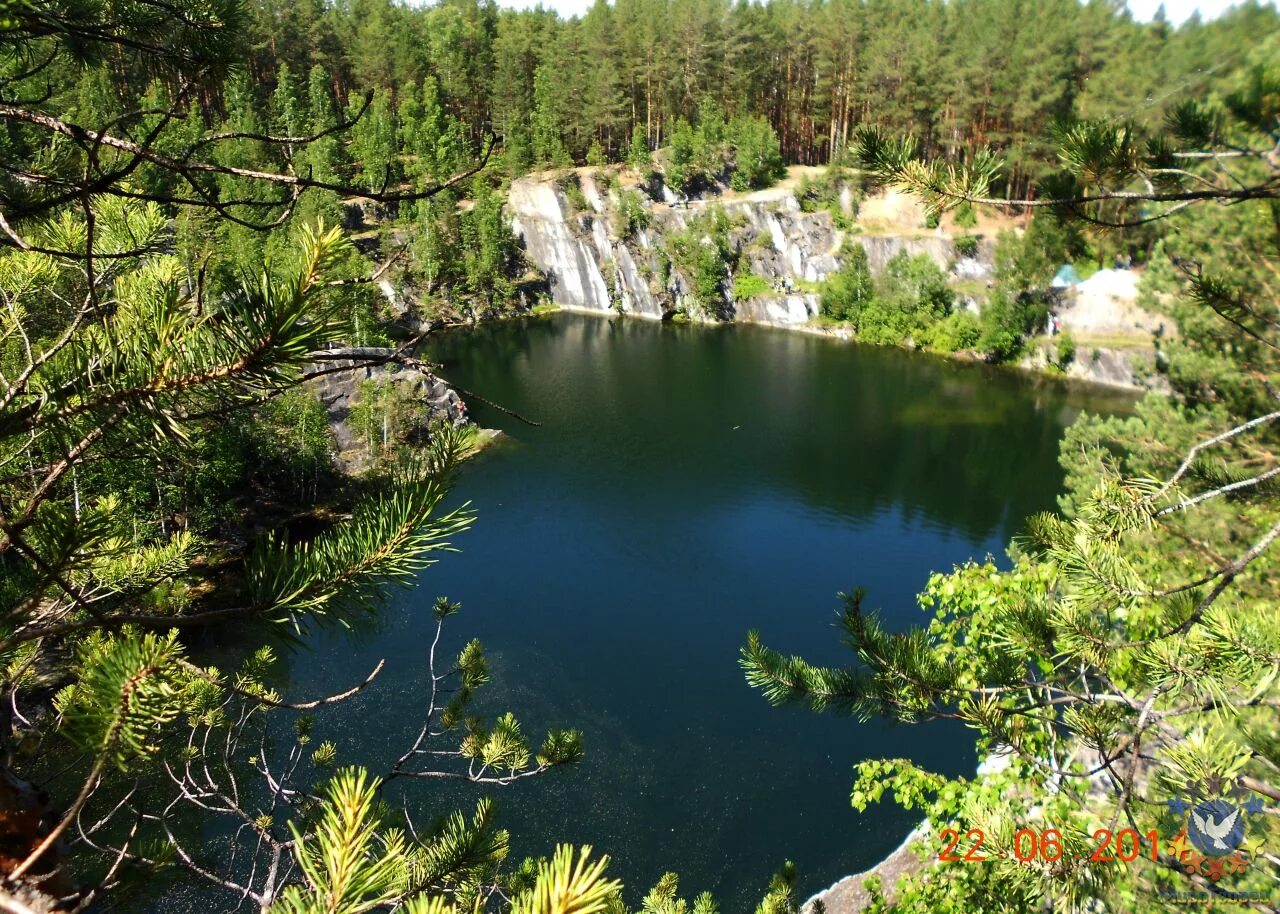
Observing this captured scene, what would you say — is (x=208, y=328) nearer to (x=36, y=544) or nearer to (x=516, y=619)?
(x=36, y=544)

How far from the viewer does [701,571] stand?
17.4 m

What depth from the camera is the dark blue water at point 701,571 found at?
425 inches

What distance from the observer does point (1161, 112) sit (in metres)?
2.63

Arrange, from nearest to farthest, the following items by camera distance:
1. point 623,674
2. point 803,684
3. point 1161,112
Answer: point 1161,112 → point 803,684 → point 623,674

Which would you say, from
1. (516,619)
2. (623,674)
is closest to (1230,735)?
(623,674)

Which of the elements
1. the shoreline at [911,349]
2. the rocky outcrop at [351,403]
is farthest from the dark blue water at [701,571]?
the rocky outcrop at [351,403]

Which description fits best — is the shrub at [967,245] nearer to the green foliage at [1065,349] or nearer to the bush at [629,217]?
the green foliage at [1065,349]

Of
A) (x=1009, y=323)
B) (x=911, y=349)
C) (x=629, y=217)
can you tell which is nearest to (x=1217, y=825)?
(x=1009, y=323)

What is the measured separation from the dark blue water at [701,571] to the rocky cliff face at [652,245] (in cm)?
763

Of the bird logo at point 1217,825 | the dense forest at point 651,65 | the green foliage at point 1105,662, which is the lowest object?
the bird logo at point 1217,825

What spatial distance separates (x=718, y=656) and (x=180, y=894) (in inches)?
342

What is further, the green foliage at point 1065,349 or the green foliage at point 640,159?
the green foliage at point 640,159

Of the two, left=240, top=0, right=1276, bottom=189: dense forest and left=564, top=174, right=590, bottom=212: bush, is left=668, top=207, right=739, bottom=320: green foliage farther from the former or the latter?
left=240, top=0, right=1276, bottom=189: dense forest

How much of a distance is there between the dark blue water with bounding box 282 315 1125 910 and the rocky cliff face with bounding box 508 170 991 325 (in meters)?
7.63
